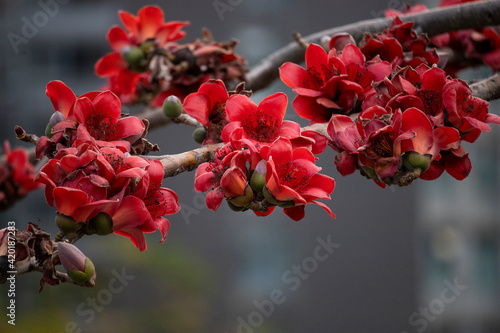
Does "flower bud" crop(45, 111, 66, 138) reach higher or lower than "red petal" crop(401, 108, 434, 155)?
lower

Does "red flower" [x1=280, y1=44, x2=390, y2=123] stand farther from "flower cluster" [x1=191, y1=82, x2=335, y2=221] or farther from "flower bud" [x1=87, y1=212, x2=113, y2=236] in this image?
"flower bud" [x1=87, y1=212, x2=113, y2=236]

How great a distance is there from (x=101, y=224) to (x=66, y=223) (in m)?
0.02

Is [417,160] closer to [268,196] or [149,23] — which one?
[268,196]

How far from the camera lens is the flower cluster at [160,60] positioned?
71 cm

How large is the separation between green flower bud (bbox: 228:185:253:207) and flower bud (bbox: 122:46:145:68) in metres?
0.43

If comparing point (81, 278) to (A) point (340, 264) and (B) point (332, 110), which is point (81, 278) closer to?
(B) point (332, 110)

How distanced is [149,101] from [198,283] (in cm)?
Answer: 231

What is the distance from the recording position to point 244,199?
359 millimetres

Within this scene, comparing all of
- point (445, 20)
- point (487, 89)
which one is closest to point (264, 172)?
point (487, 89)

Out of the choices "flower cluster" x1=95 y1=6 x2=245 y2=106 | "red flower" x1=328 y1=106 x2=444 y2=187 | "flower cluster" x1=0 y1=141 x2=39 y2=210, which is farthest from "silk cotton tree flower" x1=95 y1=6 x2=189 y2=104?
"red flower" x1=328 y1=106 x2=444 y2=187

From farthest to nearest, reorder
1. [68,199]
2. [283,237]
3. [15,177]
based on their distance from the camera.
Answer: [283,237] < [15,177] < [68,199]

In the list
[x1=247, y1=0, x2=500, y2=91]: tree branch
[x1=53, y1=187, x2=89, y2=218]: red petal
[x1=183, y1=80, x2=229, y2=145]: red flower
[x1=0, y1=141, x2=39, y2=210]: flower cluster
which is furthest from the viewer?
[x1=0, y1=141, x2=39, y2=210]: flower cluster

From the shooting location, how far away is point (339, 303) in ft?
14.4

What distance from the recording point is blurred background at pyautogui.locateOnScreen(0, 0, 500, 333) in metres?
3.40
